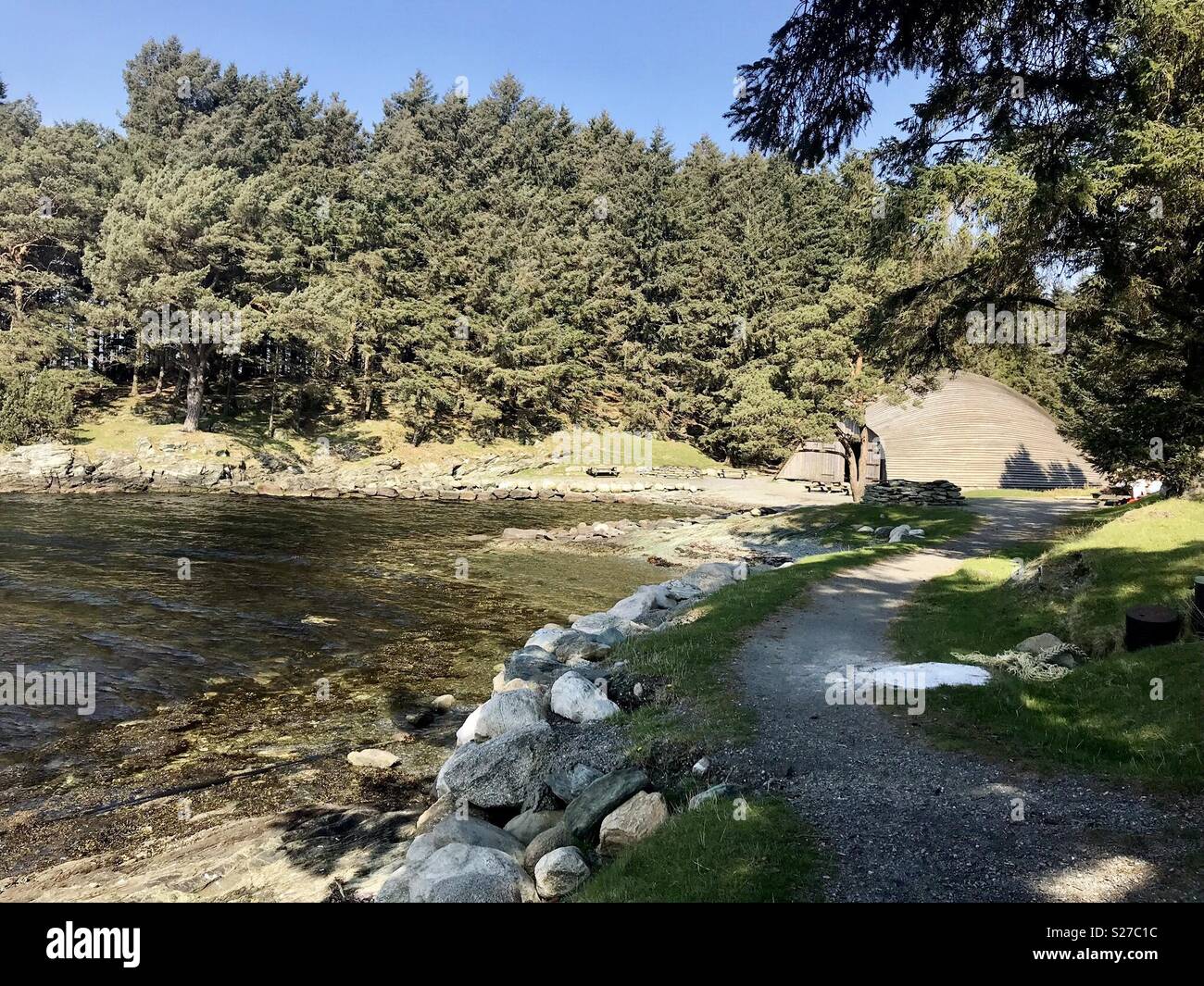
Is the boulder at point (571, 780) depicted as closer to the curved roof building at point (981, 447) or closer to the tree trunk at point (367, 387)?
the curved roof building at point (981, 447)

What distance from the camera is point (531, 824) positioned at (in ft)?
28.9

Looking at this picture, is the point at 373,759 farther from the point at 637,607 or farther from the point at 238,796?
the point at 637,607

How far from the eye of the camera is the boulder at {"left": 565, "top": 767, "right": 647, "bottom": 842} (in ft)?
25.9

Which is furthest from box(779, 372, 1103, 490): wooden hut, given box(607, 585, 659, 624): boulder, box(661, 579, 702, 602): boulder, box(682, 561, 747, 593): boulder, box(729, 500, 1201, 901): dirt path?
box(729, 500, 1201, 901): dirt path

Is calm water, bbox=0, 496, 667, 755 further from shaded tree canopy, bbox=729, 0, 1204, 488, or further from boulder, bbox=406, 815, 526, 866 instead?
shaded tree canopy, bbox=729, 0, 1204, 488

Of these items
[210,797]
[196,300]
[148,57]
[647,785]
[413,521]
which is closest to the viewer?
[647,785]

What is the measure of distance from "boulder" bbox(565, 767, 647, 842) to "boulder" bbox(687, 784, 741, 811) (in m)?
0.79

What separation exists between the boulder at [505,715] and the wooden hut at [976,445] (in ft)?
148

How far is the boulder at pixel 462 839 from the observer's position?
7887mm

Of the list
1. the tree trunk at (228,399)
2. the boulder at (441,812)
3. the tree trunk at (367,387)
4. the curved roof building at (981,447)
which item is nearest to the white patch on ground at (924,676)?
the boulder at (441,812)

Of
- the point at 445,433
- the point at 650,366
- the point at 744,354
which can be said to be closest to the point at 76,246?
the point at 445,433

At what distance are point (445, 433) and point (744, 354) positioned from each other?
92.7 feet
